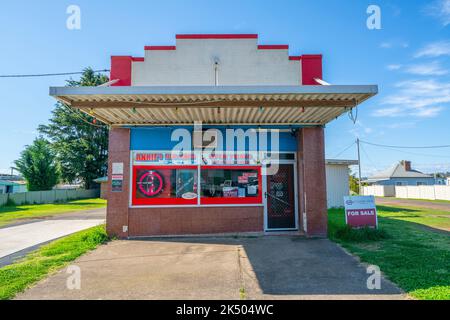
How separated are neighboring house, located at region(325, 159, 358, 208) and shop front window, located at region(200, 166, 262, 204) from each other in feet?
33.0

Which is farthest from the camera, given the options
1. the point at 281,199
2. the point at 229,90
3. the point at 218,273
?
the point at 281,199

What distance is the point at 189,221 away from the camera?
8.45 meters

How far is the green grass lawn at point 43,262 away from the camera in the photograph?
4593 mm

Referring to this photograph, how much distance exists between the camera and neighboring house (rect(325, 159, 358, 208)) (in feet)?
57.0

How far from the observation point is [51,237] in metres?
9.24

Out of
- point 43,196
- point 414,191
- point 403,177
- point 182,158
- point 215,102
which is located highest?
point 215,102

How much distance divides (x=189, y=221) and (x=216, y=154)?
7.32 feet

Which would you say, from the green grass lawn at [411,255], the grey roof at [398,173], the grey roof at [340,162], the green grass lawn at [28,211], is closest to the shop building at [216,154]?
the green grass lawn at [411,255]

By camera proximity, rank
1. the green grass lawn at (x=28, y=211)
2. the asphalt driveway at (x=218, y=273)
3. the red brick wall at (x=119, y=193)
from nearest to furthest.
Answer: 1. the asphalt driveway at (x=218, y=273)
2. the red brick wall at (x=119, y=193)
3. the green grass lawn at (x=28, y=211)

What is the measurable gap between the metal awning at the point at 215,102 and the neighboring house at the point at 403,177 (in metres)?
49.9

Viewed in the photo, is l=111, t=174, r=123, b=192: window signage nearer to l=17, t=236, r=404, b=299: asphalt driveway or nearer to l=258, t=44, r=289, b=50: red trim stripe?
l=17, t=236, r=404, b=299: asphalt driveway

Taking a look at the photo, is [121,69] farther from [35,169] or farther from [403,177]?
[403,177]

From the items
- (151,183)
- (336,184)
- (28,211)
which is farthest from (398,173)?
(28,211)

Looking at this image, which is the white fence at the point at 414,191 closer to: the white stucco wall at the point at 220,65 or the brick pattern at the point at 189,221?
the white stucco wall at the point at 220,65
